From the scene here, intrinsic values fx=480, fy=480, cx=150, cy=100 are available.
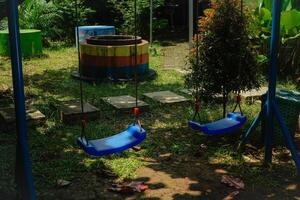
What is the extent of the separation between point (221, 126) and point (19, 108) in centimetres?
200

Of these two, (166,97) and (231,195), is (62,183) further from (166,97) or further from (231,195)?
(166,97)

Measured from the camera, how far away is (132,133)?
165 inches

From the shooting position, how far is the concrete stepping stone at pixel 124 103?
21.7 feet

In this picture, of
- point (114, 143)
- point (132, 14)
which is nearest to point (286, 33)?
point (132, 14)

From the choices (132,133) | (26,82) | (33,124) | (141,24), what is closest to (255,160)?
(132,133)

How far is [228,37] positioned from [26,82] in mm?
4325

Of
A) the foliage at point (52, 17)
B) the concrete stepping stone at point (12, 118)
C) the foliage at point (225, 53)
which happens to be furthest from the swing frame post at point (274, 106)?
the foliage at point (52, 17)

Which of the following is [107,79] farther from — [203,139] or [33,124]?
[203,139]

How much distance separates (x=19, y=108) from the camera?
3689mm

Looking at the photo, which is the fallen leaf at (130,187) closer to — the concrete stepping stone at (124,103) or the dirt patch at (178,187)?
the dirt patch at (178,187)

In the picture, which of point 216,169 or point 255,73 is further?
point 255,73

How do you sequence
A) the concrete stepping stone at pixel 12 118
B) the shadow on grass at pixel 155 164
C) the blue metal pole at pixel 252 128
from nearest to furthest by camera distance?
the shadow on grass at pixel 155 164 → the blue metal pole at pixel 252 128 → the concrete stepping stone at pixel 12 118

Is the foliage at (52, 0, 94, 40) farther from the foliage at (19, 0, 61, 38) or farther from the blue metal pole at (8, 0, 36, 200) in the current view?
the blue metal pole at (8, 0, 36, 200)

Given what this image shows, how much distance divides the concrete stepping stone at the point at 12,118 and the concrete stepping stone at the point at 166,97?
1.83m
